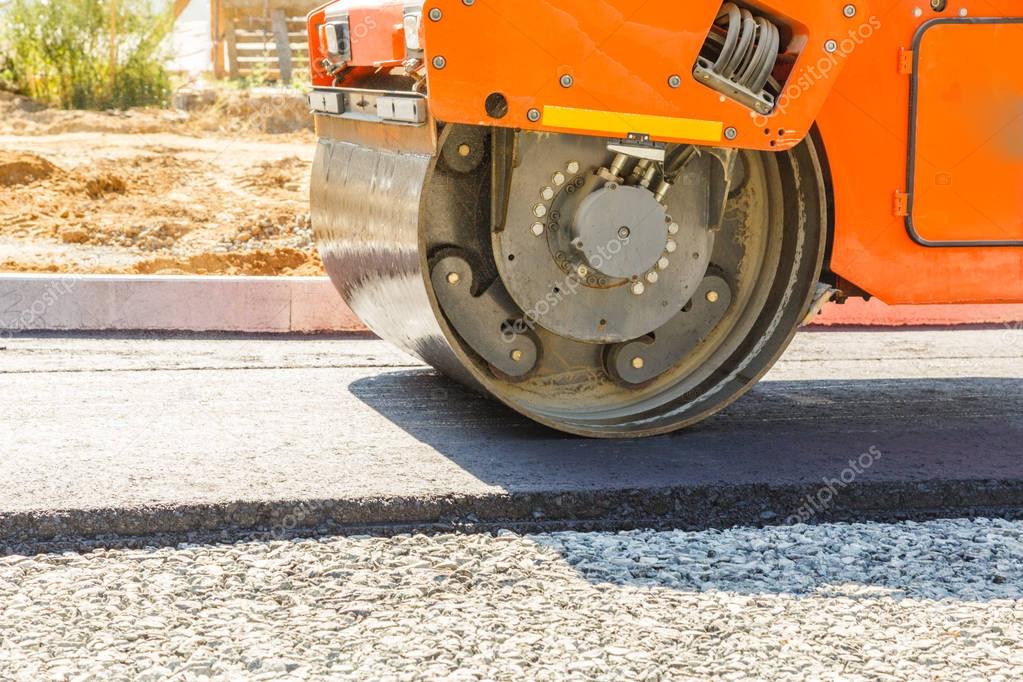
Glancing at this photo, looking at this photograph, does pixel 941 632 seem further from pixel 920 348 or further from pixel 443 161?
pixel 920 348

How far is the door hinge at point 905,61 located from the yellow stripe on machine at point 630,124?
0.71 meters

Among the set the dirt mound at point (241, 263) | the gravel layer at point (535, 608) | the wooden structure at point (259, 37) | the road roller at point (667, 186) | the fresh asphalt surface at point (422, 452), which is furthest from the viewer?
the wooden structure at point (259, 37)

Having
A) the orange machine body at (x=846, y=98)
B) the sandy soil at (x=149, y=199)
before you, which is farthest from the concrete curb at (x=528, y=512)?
the sandy soil at (x=149, y=199)

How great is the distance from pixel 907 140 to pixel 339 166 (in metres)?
2.01

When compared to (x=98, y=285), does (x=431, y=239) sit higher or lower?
higher

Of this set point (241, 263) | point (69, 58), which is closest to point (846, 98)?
point (241, 263)

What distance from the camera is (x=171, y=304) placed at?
685 centimetres

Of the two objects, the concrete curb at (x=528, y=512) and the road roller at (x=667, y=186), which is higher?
the road roller at (x=667, y=186)

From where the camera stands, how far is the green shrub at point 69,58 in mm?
14438

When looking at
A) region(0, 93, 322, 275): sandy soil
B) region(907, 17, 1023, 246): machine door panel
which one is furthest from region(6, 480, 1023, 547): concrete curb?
region(0, 93, 322, 275): sandy soil

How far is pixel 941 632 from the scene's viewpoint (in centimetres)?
327

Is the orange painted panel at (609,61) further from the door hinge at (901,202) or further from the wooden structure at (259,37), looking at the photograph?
the wooden structure at (259,37)

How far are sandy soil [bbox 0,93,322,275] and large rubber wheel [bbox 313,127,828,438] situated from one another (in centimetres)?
337

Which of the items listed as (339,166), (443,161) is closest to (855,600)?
(443,161)
